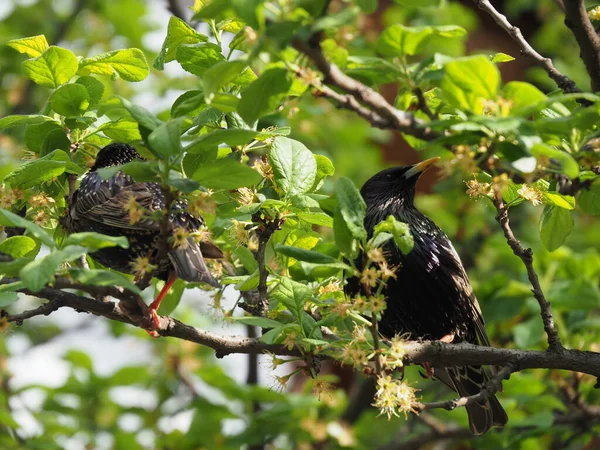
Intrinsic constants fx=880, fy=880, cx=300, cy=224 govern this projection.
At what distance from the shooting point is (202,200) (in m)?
1.98

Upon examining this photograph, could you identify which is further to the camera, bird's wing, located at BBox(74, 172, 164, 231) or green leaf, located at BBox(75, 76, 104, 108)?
bird's wing, located at BBox(74, 172, 164, 231)

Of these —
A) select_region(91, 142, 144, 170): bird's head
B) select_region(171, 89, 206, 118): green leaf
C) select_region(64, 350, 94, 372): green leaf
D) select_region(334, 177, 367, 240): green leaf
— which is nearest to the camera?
select_region(334, 177, 367, 240): green leaf

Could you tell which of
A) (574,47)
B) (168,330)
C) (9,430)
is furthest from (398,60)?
(574,47)

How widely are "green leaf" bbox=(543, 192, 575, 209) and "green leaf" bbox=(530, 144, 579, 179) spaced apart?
51 centimetres

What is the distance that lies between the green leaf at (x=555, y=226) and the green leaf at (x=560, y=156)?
654 millimetres

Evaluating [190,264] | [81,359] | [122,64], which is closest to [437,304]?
[190,264]

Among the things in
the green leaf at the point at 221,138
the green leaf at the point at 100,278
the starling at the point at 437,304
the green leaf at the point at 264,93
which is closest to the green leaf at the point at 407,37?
the green leaf at the point at 264,93

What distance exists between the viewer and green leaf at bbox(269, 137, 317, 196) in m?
2.30

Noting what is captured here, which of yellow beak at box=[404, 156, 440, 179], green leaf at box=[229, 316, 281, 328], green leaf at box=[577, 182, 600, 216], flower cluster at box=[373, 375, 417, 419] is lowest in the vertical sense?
yellow beak at box=[404, 156, 440, 179]

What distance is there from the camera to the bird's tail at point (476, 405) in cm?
330

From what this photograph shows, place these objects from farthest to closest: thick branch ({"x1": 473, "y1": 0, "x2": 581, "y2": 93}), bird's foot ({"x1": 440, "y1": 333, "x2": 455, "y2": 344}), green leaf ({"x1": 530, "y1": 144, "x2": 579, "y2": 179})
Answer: bird's foot ({"x1": 440, "y1": 333, "x2": 455, "y2": 344}), thick branch ({"x1": 473, "y1": 0, "x2": 581, "y2": 93}), green leaf ({"x1": 530, "y1": 144, "x2": 579, "y2": 179})

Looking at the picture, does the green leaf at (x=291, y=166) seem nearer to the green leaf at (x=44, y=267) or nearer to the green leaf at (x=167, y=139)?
the green leaf at (x=167, y=139)

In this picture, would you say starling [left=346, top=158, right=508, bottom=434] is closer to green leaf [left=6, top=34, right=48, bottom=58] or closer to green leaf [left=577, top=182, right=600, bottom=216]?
green leaf [left=577, top=182, right=600, bottom=216]

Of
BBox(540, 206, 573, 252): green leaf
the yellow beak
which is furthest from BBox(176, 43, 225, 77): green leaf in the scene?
the yellow beak
